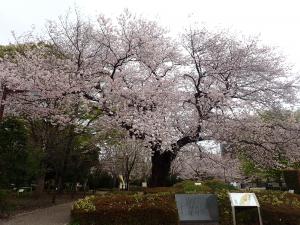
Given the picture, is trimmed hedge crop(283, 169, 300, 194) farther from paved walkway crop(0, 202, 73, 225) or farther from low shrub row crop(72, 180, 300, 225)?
paved walkway crop(0, 202, 73, 225)

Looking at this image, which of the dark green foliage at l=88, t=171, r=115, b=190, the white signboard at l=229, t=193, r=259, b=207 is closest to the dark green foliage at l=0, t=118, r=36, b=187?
the white signboard at l=229, t=193, r=259, b=207

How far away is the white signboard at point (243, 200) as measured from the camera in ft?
33.0

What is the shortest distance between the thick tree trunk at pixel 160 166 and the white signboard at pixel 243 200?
601 cm

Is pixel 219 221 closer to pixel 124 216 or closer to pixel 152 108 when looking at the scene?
pixel 124 216

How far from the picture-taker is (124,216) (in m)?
10.3

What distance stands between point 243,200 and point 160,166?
675 cm

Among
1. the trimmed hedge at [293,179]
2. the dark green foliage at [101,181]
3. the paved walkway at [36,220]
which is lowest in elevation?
the paved walkway at [36,220]

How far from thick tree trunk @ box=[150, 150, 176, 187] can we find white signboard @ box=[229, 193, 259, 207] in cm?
601

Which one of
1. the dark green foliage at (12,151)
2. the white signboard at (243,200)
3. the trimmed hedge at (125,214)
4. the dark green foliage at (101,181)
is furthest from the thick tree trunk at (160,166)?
the dark green foliage at (101,181)

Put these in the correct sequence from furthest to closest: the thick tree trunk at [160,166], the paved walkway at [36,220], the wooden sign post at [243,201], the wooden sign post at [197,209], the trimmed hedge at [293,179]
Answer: the trimmed hedge at [293,179]
the thick tree trunk at [160,166]
the paved walkway at [36,220]
the wooden sign post at [197,209]
the wooden sign post at [243,201]

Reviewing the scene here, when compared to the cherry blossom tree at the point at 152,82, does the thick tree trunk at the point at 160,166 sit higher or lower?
lower

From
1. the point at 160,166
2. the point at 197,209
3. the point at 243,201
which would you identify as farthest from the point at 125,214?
the point at 160,166

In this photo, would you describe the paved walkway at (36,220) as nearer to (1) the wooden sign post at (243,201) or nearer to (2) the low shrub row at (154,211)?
(2) the low shrub row at (154,211)

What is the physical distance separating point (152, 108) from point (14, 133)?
17.9 feet
